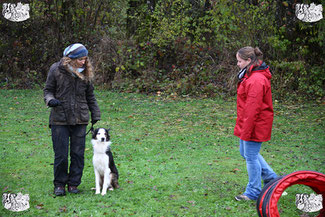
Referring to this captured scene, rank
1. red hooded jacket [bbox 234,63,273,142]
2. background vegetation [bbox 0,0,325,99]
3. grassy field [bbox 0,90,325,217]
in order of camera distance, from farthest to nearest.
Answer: background vegetation [bbox 0,0,325,99], grassy field [bbox 0,90,325,217], red hooded jacket [bbox 234,63,273,142]

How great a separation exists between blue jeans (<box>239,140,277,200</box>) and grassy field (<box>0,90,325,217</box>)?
205 mm

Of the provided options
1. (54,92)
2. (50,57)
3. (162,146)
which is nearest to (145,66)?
(50,57)

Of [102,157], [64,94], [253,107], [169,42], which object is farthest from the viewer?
[169,42]

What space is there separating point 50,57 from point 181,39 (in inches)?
263

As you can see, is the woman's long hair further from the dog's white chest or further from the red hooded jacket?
the dog's white chest

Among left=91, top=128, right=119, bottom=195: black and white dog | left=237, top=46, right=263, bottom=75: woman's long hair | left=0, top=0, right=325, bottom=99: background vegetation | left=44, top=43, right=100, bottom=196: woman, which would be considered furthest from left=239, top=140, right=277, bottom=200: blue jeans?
left=0, top=0, right=325, bottom=99: background vegetation

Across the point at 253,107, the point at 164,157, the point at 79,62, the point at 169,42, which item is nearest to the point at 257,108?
the point at 253,107

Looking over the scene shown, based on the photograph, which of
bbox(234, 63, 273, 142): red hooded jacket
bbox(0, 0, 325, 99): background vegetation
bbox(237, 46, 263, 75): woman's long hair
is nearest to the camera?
bbox(234, 63, 273, 142): red hooded jacket

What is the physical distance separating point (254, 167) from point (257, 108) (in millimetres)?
845

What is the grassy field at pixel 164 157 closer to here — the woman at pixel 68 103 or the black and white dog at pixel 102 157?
the black and white dog at pixel 102 157

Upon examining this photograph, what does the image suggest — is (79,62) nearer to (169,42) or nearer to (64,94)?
(64,94)

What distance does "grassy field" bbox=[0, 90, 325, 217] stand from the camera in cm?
566

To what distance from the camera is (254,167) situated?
549 cm

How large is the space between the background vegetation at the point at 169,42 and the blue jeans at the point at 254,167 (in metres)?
11.7
